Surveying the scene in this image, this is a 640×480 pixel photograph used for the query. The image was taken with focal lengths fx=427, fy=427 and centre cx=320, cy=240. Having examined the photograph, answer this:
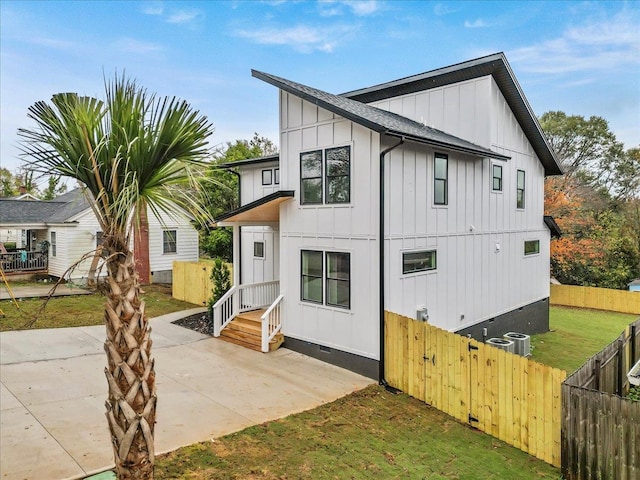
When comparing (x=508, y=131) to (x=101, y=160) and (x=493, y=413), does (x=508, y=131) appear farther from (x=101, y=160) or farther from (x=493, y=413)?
(x=101, y=160)

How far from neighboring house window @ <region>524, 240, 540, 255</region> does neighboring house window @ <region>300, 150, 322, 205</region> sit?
9016 millimetres

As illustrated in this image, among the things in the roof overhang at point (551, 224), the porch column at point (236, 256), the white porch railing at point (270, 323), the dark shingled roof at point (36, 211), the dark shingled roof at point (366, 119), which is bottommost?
the white porch railing at point (270, 323)

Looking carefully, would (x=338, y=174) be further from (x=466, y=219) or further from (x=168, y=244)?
(x=168, y=244)

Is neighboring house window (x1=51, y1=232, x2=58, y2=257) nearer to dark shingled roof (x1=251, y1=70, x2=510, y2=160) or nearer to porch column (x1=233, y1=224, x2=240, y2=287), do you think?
porch column (x1=233, y1=224, x2=240, y2=287)

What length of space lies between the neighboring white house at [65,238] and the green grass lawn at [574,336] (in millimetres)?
16115

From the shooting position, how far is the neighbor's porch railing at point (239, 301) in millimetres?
12367

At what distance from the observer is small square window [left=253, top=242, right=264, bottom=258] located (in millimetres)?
14641

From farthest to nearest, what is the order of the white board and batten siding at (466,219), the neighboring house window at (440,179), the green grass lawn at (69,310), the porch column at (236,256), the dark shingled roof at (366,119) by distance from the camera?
the green grass lawn at (69,310), the porch column at (236,256), the neighboring house window at (440,179), the white board and batten siding at (466,219), the dark shingled roof at (366,119)

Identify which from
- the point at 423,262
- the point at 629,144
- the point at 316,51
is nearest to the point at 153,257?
the point at 316,51

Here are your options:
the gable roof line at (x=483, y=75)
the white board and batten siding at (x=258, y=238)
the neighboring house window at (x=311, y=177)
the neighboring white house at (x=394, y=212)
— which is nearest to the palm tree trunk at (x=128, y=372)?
the neighboring white house at (x=394, y=212)

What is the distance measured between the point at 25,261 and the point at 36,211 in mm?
2745

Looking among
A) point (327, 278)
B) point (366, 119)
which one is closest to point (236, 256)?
point (327, 278)

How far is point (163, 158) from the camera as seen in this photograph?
3.68m

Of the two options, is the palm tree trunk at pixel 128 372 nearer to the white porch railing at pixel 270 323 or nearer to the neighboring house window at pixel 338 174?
the neighboring house window at pixel 338 174
